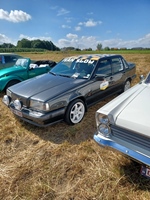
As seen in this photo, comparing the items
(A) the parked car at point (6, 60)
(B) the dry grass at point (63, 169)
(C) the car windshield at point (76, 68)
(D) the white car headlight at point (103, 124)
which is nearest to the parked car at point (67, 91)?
(C) the car windshield at point (76, 68)

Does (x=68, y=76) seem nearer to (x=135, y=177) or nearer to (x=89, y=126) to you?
(x=89, y=126)

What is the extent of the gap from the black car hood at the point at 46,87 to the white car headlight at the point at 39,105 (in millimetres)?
81

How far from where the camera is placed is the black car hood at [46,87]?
9.42ft

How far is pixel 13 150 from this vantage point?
2.65m

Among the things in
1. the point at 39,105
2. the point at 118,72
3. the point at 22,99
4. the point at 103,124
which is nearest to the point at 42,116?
the point at 39,105

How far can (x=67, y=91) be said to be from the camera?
2.96 meters

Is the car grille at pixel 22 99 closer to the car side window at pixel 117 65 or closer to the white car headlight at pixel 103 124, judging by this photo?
the white car headlight at pixel 103 124

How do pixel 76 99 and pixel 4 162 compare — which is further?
pixel 76 99

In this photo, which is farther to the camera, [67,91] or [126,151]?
[67,91]

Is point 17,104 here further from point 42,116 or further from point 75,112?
point 75,112

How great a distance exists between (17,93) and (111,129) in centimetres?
212

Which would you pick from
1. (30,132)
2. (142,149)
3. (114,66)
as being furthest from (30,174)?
(114,66)

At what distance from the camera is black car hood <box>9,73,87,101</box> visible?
2.87 m

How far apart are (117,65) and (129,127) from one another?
3.07 meters
